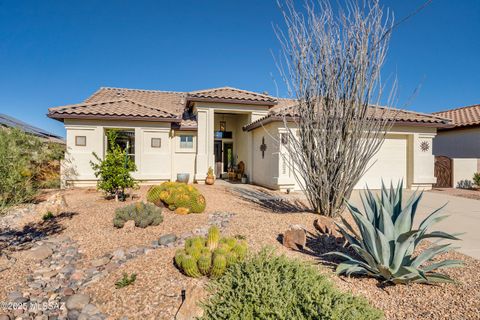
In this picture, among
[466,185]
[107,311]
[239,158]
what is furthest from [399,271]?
[466,185]

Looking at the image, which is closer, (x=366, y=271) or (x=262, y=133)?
(x=366, y=271)

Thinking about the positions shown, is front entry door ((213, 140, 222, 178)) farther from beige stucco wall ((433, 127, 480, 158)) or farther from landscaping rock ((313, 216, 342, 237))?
beige stucco wall ((433, 127, 480, 158))

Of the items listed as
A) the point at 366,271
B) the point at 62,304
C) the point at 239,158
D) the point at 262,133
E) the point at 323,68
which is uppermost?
the point at 323,68

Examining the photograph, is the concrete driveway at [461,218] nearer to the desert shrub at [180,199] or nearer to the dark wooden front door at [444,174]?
the dark wooden front door at [444,174]

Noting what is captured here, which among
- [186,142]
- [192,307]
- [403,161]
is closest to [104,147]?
[186,142]

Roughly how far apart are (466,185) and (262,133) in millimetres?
10963

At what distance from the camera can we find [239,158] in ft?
52.0

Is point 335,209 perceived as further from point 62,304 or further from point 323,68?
point 62,304

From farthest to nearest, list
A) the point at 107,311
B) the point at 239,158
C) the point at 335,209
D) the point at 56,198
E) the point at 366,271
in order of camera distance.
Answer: the point at 239,158
the point at 56,198
the point at 335,209
the point at 366,271
the point at 107,311

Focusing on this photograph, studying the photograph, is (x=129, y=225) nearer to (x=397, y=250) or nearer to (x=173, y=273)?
(x=173, y=273)

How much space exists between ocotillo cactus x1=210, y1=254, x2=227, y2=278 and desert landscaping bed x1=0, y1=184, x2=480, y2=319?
20 centimetres

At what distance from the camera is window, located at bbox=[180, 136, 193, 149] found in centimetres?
1389

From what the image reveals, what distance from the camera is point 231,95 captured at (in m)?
13.4

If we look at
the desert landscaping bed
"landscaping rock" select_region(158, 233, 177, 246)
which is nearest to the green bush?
the desert landscaping bed
